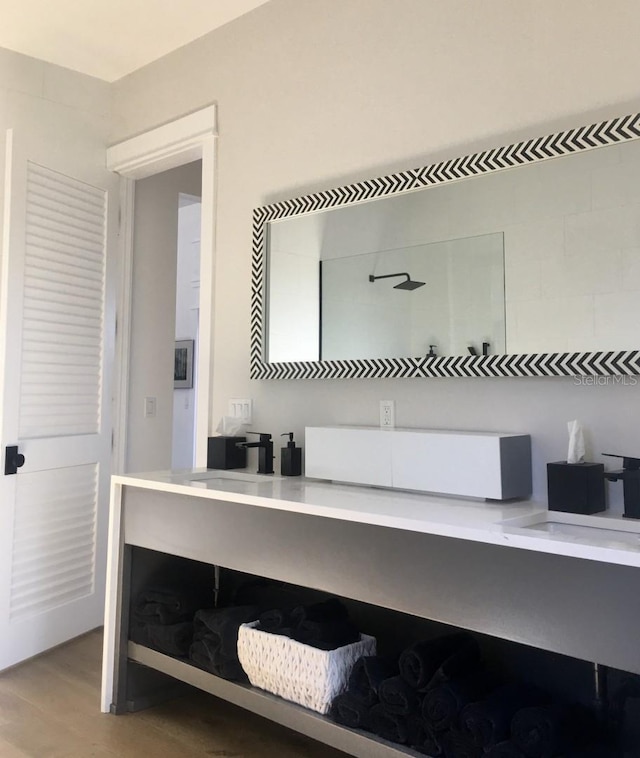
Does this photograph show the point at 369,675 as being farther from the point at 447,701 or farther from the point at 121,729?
the point at 121,729

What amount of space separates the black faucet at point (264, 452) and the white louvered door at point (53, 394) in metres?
1.06

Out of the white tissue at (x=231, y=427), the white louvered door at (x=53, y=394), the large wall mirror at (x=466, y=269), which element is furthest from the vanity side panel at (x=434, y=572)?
the white louvered door at (x=53, y=394)

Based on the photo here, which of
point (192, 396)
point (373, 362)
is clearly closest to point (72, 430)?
point (373, 362)

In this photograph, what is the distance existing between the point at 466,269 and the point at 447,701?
3.87 ft

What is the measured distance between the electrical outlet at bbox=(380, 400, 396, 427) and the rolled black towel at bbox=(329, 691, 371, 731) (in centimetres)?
84

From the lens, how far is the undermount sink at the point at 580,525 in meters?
1.56

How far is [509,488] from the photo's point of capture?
70.6 inches

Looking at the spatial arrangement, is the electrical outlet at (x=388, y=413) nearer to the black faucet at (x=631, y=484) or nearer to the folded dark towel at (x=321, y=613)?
the folded dark towel at (x=321, y=613)

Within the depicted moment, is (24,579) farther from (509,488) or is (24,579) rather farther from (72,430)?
(509,488)

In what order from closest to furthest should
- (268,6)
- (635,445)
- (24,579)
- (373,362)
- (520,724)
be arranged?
(520,724) → (635,445) → (373,362) → (268,6) → (24,579)

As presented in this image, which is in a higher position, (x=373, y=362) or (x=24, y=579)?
(x=373, y=362)

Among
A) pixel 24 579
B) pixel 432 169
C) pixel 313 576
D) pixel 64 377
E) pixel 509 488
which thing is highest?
pixel 432 169

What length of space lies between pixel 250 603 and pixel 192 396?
11.4ft

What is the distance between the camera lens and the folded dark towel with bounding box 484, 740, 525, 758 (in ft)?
4.89
